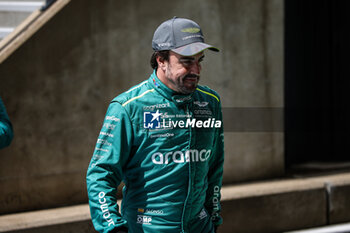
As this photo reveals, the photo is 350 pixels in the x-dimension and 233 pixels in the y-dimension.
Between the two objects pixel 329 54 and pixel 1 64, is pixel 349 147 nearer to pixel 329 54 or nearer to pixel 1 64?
pixel 329 54

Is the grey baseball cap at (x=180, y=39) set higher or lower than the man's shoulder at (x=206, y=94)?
higher

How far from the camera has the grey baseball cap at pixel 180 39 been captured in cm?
249

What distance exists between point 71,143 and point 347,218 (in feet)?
12.2

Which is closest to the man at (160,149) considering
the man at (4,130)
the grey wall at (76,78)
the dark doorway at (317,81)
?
the man at (4,130)

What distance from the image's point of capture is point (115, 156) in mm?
2492

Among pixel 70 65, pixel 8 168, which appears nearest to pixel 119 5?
pixel 70 65

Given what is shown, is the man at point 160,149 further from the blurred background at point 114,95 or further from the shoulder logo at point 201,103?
the blurred background at point 114,95

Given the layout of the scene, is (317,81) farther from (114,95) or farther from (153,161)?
(153,161)

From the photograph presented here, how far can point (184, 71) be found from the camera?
2537 millimetres

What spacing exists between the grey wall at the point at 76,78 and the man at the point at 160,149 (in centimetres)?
294

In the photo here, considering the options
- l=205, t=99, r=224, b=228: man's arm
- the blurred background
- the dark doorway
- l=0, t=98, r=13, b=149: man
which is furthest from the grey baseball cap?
the dark doorway

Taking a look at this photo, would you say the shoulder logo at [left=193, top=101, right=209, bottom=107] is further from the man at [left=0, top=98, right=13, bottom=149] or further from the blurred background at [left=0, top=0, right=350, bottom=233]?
the blurred background at [left=0, top=0, right=350, bottom=233]

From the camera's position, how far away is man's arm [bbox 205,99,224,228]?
114 inches

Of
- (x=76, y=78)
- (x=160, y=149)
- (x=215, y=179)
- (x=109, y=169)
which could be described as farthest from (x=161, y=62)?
(x=76, y=78)
